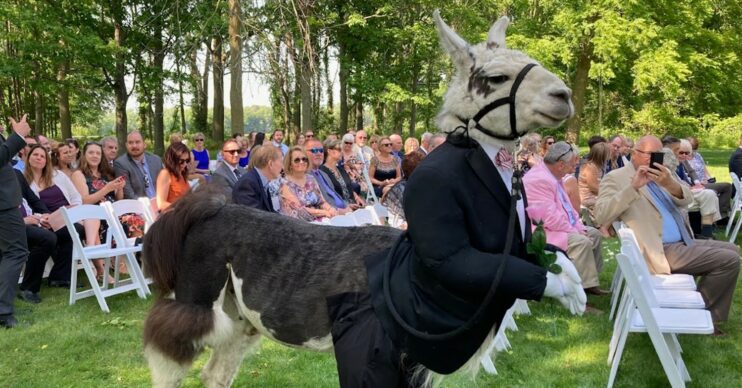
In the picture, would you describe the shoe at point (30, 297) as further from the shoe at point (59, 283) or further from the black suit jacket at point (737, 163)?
the black suit jacket at point (737, 163)

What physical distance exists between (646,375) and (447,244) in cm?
354

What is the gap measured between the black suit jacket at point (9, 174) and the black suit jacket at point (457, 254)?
4529 millimetres

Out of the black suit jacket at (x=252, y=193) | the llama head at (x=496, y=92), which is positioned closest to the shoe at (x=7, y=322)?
the black suit jacket at (x=252, y=193)

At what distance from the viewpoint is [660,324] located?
159 inches

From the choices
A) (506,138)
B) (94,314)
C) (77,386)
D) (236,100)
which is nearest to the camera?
(506,138)

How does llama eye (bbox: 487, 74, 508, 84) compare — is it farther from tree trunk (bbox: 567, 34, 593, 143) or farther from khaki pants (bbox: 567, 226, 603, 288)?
tree trunk (bbox: 567, 34, 593, 143)

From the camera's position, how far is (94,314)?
→ 5.97m

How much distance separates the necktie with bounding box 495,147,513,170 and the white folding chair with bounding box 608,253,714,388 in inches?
87.1

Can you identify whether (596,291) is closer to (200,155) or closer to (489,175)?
(489,175)

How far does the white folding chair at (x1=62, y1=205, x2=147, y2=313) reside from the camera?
6.09 m

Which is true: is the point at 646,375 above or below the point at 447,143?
below

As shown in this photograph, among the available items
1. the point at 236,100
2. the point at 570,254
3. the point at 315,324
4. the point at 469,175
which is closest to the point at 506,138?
the point at 469,175

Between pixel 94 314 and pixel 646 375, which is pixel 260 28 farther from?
pixel 646 375

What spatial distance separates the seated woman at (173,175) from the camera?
263 inches
